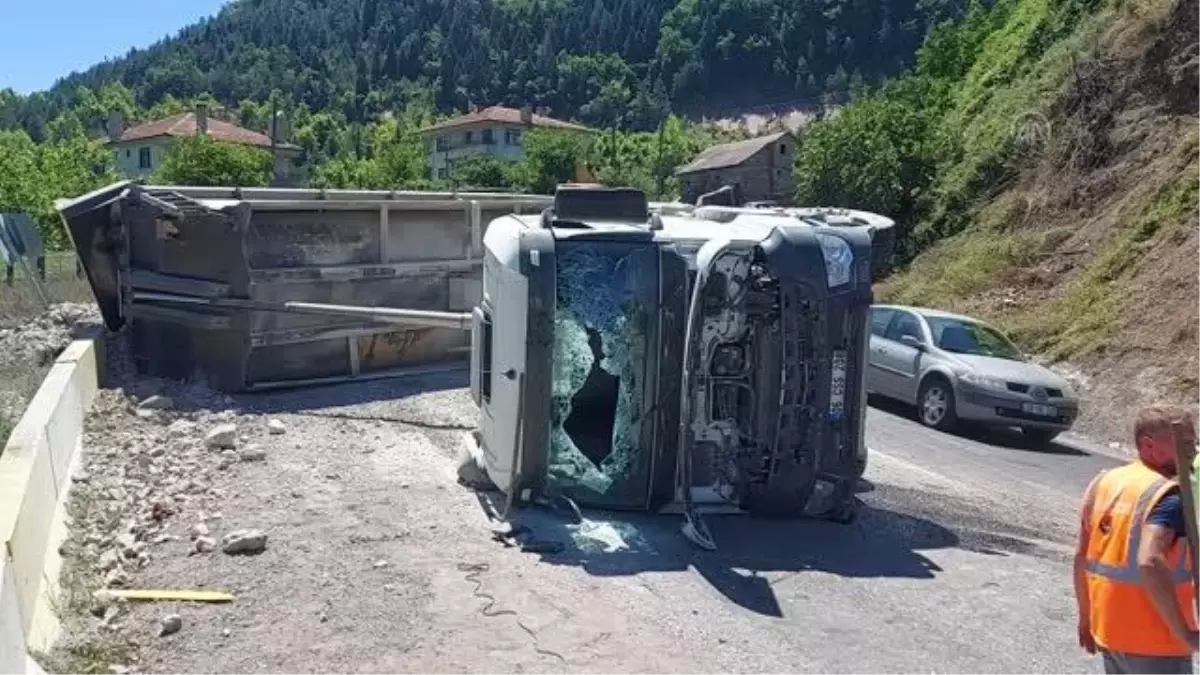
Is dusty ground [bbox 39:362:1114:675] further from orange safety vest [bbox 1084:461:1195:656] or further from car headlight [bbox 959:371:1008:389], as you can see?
car headlight [bbox 959:371:1008:389]

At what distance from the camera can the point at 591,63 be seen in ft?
547

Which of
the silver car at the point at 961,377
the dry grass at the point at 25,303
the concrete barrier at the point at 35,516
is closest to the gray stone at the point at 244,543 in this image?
the concrete barrier at the point at 35,516

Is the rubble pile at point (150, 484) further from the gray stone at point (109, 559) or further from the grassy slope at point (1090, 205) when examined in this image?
the grassy slope at point (1090, 205)

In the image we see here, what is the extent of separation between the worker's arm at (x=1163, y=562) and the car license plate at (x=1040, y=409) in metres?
10.1

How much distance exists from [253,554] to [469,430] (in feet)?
12.0

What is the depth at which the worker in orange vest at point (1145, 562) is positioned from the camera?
3688 mm

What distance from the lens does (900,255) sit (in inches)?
1069

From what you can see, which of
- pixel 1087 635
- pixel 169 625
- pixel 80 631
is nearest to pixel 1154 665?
pixel 1087 635

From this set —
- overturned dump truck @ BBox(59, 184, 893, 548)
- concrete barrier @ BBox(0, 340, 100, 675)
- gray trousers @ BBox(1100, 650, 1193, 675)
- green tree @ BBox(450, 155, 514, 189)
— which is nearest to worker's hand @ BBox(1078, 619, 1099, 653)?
gray trousers @ BBox(1100, 650, 1193, 675)

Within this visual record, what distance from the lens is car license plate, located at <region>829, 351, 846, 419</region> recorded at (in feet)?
23.4

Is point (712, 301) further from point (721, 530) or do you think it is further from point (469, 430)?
point (469, 430)

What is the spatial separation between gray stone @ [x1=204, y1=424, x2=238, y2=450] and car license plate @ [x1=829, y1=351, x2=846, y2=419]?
196 inches

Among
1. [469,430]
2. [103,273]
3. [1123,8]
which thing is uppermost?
[1123,8]

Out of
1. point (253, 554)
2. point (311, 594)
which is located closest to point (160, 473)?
point (253, 554)
